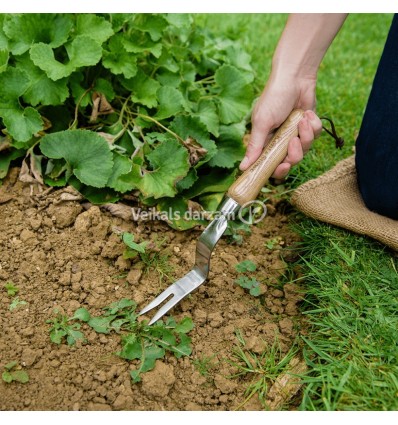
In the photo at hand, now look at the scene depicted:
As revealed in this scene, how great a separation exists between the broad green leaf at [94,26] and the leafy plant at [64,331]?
42.4 inches

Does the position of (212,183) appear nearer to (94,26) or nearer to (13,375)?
(94,26)

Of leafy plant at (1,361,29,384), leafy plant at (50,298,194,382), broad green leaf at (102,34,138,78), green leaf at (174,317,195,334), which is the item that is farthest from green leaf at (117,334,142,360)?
broad green leaf at (102,34,138,78)

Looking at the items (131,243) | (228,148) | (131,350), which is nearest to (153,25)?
(228,148)

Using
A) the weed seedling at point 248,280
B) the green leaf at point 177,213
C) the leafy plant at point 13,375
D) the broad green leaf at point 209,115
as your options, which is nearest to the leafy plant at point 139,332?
the leafy plant at point 13,375

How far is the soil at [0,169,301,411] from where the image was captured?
5.06 feet

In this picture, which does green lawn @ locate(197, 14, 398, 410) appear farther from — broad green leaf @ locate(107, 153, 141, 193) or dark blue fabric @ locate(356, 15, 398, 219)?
broad green leaf @ locate(107, 153, 141, 193)

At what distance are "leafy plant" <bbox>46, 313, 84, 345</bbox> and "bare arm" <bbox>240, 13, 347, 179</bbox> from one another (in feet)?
2.48

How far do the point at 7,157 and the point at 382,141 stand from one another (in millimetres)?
1362

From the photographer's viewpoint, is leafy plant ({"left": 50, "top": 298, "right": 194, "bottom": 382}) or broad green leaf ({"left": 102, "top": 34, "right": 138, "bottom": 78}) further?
broad green leaf ({"left": 102, "top": 34, "right": 138, "bottom": 78})

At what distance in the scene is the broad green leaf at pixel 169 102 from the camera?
7.16 feet

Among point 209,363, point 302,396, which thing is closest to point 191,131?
point 209,363

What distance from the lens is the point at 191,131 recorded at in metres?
2.14

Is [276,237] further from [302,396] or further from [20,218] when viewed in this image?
[20,218]

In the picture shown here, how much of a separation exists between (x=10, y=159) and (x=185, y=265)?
0.78 meters
